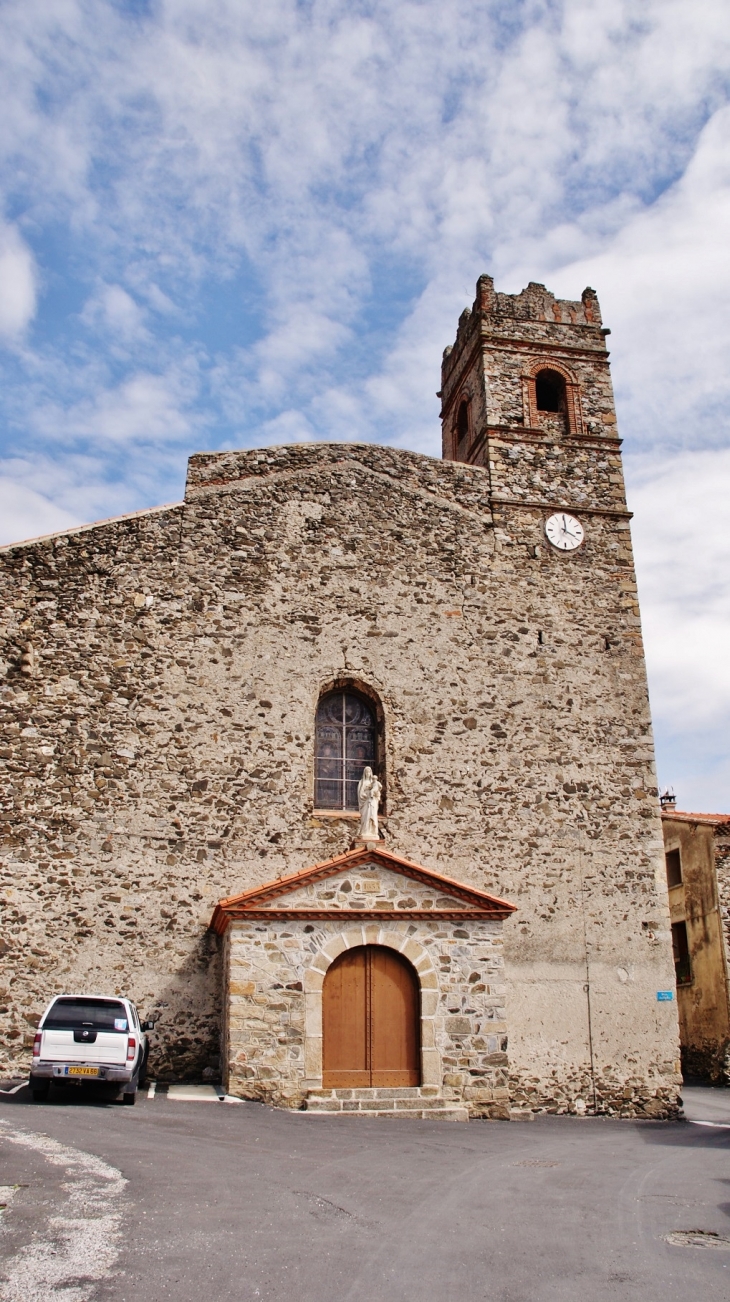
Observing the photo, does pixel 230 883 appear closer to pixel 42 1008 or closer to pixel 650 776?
pixel 42 1008

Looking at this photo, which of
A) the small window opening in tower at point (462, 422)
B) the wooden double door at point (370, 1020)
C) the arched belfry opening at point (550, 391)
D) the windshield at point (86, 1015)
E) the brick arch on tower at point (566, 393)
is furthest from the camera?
the small window opening in tower at point (462, 422)

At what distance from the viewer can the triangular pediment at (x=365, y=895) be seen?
12023 millimetres

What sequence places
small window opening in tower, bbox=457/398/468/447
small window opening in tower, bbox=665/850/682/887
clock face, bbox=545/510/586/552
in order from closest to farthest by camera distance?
clock face, bbox=545/510/586/552, small window opening in tower, bbox=457/398/468/447, small window opening in tower, bbox=665/850/682/887

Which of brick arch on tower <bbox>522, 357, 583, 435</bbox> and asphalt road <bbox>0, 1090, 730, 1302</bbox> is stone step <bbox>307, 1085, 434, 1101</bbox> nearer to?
asphalt road <bbox>0, 1090, 730, 1302</bbox>

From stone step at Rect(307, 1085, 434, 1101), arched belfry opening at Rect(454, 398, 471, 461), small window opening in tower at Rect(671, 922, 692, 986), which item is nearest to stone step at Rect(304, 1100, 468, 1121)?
stone step at Rect(307, 1085, 434, 1101)

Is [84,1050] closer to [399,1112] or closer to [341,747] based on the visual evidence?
[399,1112]

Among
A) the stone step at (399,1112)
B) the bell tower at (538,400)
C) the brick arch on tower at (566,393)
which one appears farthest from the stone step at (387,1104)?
the brick arch on tower at (566,393)

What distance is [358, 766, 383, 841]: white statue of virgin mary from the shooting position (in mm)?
12906

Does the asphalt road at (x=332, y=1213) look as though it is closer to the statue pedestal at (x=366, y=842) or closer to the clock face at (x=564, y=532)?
the statue pedestal at (x=366, y=842)

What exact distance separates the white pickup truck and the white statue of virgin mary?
3832mm

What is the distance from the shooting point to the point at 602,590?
16422 millimetres

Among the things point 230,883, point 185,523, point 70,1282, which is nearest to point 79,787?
point 230,883

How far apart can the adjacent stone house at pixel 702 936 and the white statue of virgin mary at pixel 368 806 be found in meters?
10.4

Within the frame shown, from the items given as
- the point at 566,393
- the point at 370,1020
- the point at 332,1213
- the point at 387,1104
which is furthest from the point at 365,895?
the point at 566,393
